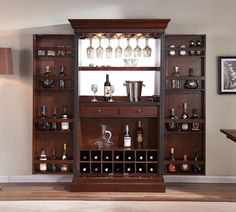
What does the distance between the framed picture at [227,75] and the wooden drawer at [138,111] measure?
3.57ft

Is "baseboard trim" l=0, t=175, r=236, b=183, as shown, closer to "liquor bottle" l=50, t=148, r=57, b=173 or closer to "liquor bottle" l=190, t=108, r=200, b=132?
"liquor bottle" l=50, t=148, r=57, b=173

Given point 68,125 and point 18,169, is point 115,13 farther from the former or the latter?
point 18,169

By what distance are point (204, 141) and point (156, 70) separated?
122 centimetres

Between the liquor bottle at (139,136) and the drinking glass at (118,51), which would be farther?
the liquor bottle at (139,136)

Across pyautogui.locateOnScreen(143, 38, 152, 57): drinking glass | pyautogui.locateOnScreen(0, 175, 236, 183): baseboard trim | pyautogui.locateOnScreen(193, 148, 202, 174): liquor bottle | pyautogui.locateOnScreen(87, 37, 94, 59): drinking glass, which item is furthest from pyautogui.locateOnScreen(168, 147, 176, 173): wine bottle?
pyautogui.locateOnScreen(87, 37, 94, 59): drinking glass

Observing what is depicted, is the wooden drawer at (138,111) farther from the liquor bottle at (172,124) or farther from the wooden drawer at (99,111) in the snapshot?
the liquor bottle at (172,124)

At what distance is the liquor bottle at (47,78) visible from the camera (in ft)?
19.6

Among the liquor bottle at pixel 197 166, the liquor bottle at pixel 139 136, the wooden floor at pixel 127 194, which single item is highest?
the liquor bottle at pixel 139 136

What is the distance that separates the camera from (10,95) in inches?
243

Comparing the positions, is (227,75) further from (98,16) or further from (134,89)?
(98,16)

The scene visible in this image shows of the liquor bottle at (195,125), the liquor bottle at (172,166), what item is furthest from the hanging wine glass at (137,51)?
the liquor bottle at (172,166)

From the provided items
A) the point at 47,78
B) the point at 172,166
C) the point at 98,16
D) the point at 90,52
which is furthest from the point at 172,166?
the point at 98,16

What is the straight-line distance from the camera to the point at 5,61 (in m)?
5.83

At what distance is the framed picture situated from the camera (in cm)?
613
